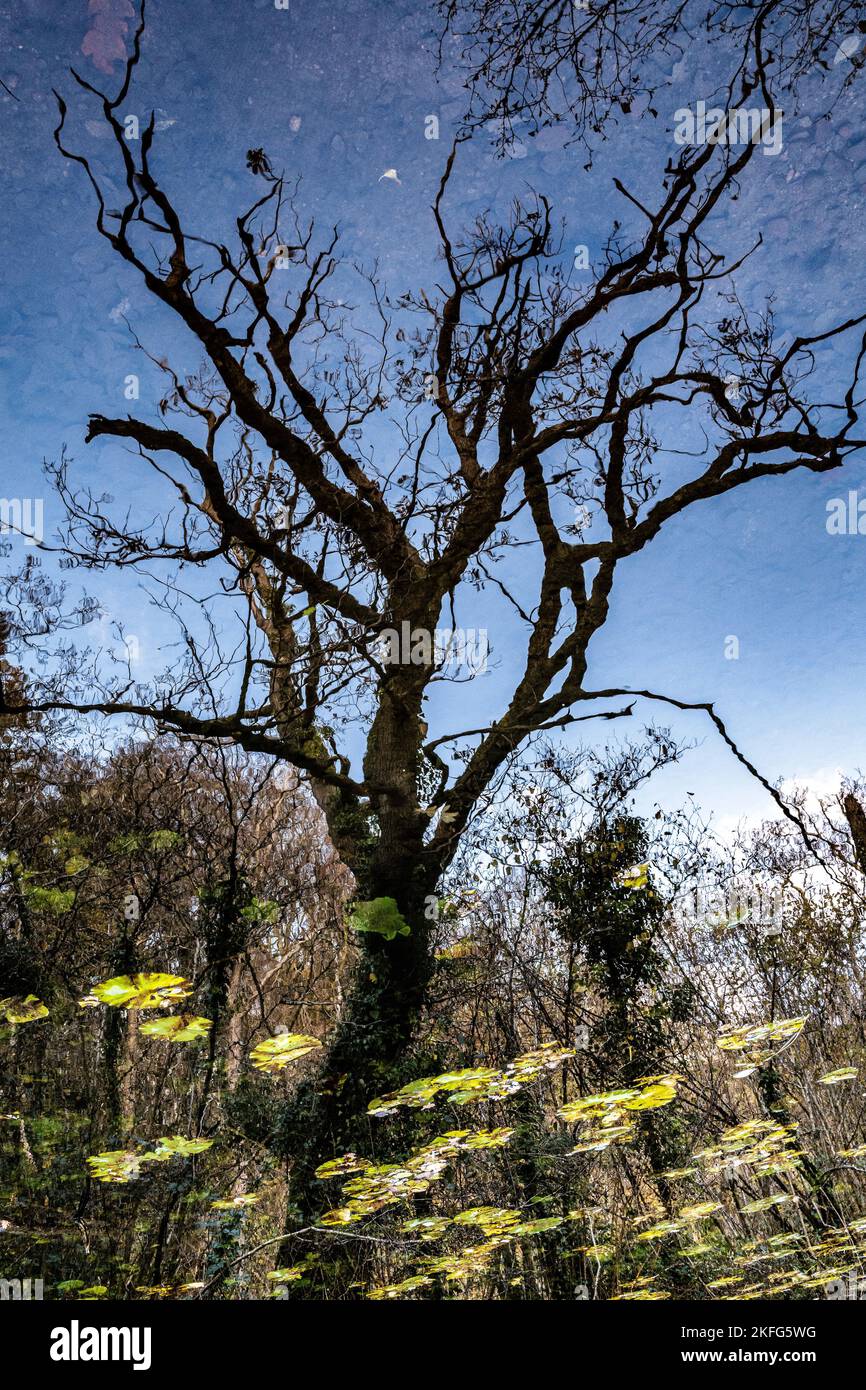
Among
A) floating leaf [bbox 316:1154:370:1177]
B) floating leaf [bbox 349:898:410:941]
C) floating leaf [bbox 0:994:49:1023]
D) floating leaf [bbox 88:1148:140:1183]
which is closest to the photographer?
floating leaf [bbox 88:1148:140:1183]

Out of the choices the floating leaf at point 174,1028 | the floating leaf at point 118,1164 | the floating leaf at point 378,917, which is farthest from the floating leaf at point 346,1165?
the floating leaf at point 174,1028

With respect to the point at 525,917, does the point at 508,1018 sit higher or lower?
lower

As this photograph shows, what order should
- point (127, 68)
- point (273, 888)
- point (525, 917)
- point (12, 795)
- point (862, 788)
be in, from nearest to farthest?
point (127, 68) → point (525, 917) → point (12, 795) → point (862, 788) → point (273, 888)

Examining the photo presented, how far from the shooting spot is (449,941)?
6887 mm

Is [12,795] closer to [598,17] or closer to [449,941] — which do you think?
[449,941]

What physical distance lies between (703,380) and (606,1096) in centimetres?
553

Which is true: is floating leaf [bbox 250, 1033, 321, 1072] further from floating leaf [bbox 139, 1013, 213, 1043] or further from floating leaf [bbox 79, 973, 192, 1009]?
floating leaf [bbox 79, 973, 192, 1009]

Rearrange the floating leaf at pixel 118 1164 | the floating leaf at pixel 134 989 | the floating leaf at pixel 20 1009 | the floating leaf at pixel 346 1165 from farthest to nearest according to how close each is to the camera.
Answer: the floating leaf at pixel 20 1009, the floating leaf at pixel 346 1165, the floating leaf at pixel 118 1164, the floating leaf at pixel 134 989

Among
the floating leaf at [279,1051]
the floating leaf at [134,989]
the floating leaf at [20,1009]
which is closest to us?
the floating leaf at [134,989]

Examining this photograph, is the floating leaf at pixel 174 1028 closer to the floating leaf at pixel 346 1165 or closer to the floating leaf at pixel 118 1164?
the floating leaf at pixel 118 1164

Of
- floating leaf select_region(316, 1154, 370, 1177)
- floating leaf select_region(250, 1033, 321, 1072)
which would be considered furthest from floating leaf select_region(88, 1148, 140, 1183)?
floating leaf select_region(316, 1154, 370, 1177)

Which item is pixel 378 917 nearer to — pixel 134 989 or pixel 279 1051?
pixel 279 1051

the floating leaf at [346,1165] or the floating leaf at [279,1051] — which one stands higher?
the floating leaf at [279,1051]

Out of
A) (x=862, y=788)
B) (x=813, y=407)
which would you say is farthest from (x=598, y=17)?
(x=862, y=788)
